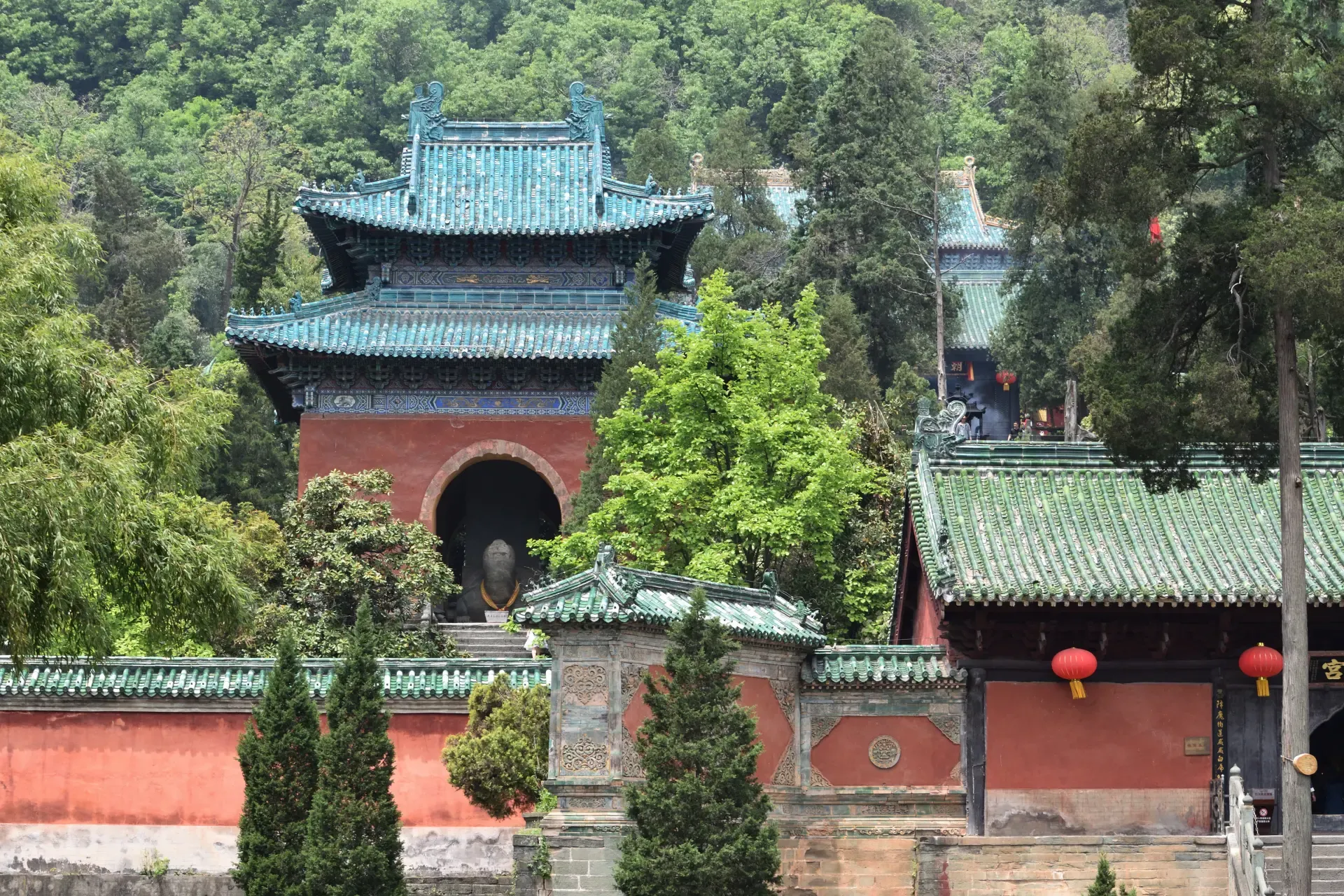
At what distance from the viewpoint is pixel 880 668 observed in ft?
76.8

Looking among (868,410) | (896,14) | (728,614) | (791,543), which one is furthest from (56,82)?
(728,614)

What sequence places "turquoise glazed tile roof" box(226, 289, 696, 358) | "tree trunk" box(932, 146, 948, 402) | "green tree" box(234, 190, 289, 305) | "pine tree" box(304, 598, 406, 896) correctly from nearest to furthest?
"pine tree" box(304, 598, 406, 896), "turquoise glazed tile roof" box(226, 289, 696, 358), "tree trunk" box(932, 146, 948, 402), "green tree" box(234, 190, 289, 305)

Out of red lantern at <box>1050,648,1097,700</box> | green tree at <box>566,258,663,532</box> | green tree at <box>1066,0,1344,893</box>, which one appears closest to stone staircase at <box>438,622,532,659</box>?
green tree at <box>566,258,663,532</box>

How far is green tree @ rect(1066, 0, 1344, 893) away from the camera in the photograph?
1878cm

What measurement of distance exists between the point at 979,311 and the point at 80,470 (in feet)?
136

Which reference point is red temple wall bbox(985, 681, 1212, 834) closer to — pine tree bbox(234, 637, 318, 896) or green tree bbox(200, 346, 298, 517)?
pine tree bbox(234, 637, 318, 896)

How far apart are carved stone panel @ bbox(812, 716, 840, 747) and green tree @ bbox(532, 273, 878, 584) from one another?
422cm

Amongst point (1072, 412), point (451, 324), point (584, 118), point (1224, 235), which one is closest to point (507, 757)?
point (1224, 235)

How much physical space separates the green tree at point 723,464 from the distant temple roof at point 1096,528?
3.52 m

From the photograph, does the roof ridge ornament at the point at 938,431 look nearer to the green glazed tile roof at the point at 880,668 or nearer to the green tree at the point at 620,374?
the green glazed tile roof at the point at 880,668

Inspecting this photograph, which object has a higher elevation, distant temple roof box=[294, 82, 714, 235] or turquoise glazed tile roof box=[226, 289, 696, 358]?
distant temple roof box=[294, 82, 714, 235]

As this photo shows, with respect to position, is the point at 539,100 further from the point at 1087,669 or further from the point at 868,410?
the point at 1087,669

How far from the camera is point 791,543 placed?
93.5ft

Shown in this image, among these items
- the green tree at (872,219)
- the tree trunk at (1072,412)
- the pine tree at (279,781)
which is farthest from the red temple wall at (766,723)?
the green tree at (872,219)
